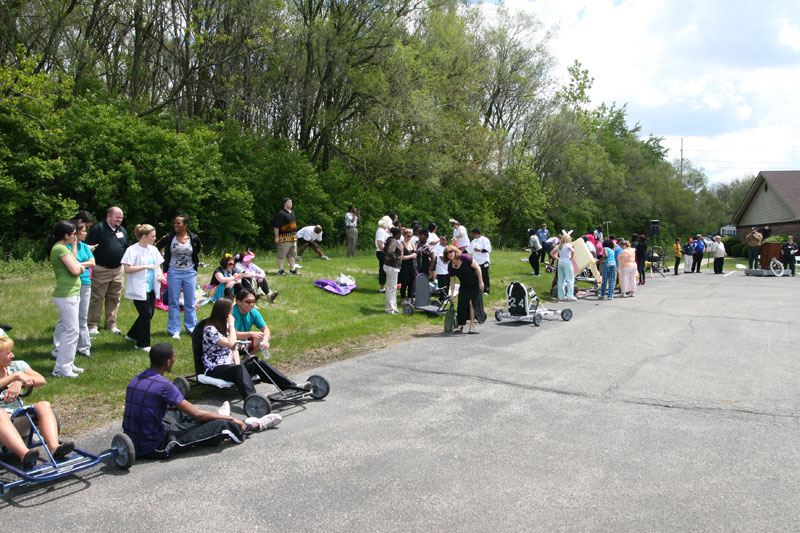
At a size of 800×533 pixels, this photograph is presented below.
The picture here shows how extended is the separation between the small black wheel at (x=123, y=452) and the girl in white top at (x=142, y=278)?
12.5 feet

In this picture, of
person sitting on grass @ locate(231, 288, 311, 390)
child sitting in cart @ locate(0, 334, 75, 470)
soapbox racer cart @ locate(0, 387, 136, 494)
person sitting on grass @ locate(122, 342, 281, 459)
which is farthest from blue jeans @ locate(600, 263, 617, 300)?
child sitting in cart @ locate(0, 334, 75, 470)

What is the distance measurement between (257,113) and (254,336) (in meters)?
21.5

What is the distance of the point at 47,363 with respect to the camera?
8.03m

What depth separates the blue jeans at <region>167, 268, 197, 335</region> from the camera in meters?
9.55

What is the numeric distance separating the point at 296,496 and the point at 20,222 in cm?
1728

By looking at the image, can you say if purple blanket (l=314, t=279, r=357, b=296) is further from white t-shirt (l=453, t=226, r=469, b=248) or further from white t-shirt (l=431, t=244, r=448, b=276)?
white t-shirt (l=453, t=226, r=469, b=248)

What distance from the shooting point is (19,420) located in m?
5.33

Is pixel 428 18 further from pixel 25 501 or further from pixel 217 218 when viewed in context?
pixel 25 501

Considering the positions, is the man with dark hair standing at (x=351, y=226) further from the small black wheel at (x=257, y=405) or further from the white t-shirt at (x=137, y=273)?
the small black wheel at (x=257, y=405)

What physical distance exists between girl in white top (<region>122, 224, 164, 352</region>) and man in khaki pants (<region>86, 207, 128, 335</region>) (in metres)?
0.33

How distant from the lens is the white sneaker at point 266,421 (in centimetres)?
616

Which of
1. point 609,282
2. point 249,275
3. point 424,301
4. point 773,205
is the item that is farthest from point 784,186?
point 249,275

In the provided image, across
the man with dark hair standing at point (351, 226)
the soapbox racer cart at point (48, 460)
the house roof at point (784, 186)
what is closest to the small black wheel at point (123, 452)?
the soapbox racer cart at point (48, 460)

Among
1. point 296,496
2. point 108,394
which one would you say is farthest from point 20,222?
point 296,496
